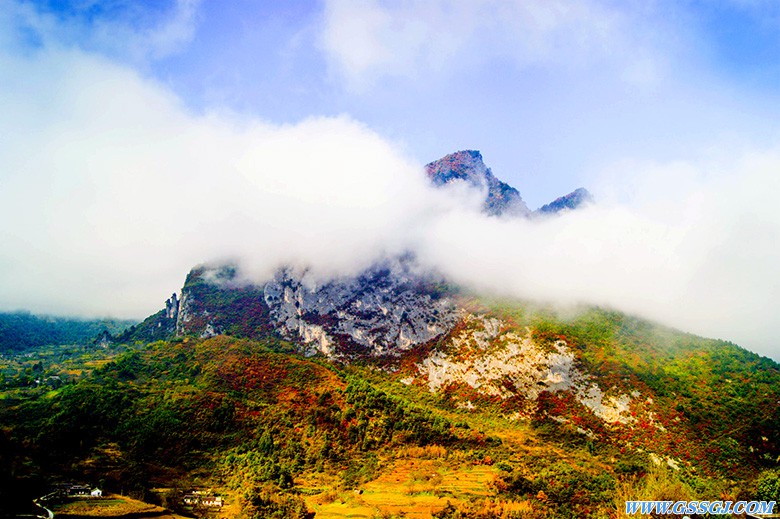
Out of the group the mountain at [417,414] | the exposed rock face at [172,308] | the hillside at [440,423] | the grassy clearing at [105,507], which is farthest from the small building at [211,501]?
the exposed rock face at [172,308]

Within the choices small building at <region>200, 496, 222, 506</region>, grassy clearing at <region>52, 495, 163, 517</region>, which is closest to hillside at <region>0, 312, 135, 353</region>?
grassy clearing at <region>52, 495, 163, 517</region>

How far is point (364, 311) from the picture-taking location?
16362 cm

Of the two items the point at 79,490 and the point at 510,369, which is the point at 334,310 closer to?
the point at 510,369

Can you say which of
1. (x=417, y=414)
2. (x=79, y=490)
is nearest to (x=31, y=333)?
(x=79, y=490)

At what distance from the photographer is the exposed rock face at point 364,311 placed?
152500 millimetres

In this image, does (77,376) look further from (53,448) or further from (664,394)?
(664,394)

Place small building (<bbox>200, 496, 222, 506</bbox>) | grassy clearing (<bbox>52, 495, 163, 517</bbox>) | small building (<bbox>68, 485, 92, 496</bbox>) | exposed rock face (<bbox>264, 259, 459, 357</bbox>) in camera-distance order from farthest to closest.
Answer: exposed rock face (<bbox>264, 259, 459, 357</bbox>) → small building (<bbox>200, 496, 222, 506</bbox>) → small building (<bbox>68, 485, 92, 496</bbox>) → grassy clearing (<bbox>52, 495, 163, 517</bbox>)

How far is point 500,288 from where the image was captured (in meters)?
163

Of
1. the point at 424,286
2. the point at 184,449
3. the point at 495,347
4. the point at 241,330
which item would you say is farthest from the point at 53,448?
the point at 424,286

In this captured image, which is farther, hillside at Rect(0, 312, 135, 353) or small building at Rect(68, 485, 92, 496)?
hillside at Rect(0, 312, 135, 353)

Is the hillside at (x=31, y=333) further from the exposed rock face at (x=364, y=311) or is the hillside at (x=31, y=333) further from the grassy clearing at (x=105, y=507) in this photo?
the grassy clearing at (x=105, y=507)

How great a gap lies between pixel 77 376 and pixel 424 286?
127 metres

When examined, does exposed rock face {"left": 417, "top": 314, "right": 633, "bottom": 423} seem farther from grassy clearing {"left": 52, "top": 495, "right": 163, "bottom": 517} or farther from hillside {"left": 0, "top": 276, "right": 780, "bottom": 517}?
grassy clearing {"left": 52, "top": 495, "right": 163, "bottom": 517}

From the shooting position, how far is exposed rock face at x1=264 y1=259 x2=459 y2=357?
152 m
